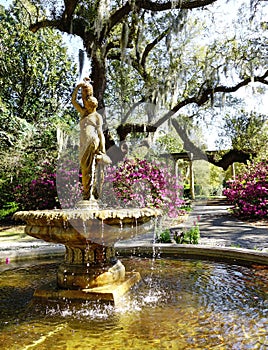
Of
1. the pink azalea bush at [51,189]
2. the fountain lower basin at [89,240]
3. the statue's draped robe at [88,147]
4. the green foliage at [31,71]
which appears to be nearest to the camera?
the fountain lower basin at [89,240]

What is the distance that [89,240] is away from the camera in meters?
3.47

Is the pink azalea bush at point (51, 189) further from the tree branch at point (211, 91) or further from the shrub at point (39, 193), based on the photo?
the tree branch at point (211, 91)

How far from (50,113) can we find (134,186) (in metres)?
8.88

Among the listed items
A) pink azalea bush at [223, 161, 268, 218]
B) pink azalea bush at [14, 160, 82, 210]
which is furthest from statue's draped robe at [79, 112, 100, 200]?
pink azalea bush at [223, 161, 268, 218]

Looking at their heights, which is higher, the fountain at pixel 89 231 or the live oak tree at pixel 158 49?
the live oak tree at pixel 158 49

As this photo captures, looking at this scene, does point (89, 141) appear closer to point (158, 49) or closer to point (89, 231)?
point (89, 231)

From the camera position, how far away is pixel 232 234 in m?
8.41

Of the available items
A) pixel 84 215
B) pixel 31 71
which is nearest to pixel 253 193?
pixel 84 215

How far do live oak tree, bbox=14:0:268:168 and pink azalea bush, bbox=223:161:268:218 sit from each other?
3.44 meters

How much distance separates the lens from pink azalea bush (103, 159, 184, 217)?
10.3m

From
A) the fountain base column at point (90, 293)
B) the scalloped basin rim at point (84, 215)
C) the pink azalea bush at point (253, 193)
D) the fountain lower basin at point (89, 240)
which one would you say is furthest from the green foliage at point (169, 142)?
the scalloped basin rim at point (84, 215)

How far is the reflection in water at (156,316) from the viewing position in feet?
8.21

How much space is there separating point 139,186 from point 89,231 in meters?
7.10

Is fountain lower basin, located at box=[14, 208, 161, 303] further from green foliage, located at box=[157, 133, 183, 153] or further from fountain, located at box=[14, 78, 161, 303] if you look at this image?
green foliage, located at box=[157, 133, 183, 153]
